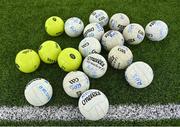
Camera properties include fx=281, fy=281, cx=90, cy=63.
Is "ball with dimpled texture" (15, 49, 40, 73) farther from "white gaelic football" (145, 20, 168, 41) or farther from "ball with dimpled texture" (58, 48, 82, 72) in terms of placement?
"white gaelic football" (145, 20, 168, 41)

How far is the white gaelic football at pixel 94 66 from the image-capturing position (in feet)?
9.97

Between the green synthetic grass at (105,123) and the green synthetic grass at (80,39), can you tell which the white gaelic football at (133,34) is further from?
the green synthetic grass at (105,123)

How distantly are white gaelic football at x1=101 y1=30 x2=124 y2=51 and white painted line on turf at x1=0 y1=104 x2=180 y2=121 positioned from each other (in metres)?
0.75

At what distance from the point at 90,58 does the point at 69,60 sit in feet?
0.77

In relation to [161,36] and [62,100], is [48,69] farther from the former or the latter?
[161,36]

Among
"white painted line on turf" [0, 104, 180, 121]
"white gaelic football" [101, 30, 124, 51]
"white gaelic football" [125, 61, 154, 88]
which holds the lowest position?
"white painted line on turf" [0, 104, 180, 121]

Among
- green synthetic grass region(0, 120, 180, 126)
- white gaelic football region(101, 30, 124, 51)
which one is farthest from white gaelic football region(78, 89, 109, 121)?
white gaelic football region(101, 30, 124, 51)

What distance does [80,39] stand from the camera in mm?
3652

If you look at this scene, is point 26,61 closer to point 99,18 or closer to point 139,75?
point 99,18

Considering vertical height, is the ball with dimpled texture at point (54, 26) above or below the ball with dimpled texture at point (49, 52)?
above

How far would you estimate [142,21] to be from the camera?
12.7ft

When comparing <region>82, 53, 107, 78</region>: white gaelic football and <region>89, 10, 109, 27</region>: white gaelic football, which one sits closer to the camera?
<region>82, 53, 107, 78</region>: white gaelic football

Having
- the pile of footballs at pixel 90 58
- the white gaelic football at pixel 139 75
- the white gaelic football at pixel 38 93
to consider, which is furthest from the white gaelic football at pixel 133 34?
the white gaelic football at pixel 38 93

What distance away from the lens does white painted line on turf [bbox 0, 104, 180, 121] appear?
2881mm
